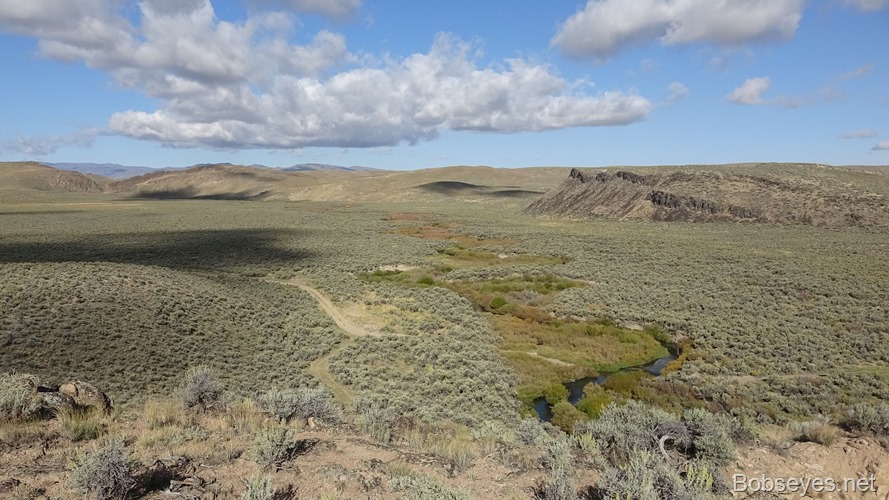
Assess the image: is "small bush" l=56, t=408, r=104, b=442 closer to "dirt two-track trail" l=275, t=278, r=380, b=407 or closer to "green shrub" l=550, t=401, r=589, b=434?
"dirt two-track trail" l=275, t=278, r=380, b=407

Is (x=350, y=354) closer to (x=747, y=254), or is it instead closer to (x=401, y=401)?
(x=401, y=401)

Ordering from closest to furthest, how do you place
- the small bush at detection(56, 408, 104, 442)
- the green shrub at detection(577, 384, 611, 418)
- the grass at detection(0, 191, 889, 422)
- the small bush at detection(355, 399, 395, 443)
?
the small bush at detection(56, 408, 104, 442), the small bush at detection(355, 399, 395, 443), the green shrub at detection(577, 384, 611, 418), the grass at detection(0, 191, 889, 422)

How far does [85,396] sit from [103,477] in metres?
5.44

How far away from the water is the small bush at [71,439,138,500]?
556 inches

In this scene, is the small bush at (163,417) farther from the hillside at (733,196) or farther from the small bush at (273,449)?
the hillside at (733,196)

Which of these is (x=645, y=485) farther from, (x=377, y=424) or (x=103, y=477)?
(x=103, y=477)

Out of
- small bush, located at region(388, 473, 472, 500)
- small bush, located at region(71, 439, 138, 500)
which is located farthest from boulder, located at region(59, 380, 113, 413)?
small bush, located at region(388, 473, 472, 500)

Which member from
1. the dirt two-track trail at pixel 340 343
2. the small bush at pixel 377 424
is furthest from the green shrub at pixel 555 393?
the small bush at pixel 377 424

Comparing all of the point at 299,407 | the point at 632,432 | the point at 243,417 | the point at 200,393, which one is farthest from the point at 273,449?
the point at 632,432

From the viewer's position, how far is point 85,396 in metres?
10.5

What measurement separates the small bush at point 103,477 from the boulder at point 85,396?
4.38 metres

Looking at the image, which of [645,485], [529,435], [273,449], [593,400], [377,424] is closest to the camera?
[645,485]

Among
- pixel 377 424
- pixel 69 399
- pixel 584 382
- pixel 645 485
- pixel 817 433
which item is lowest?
pixel 584 382

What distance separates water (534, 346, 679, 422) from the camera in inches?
735
